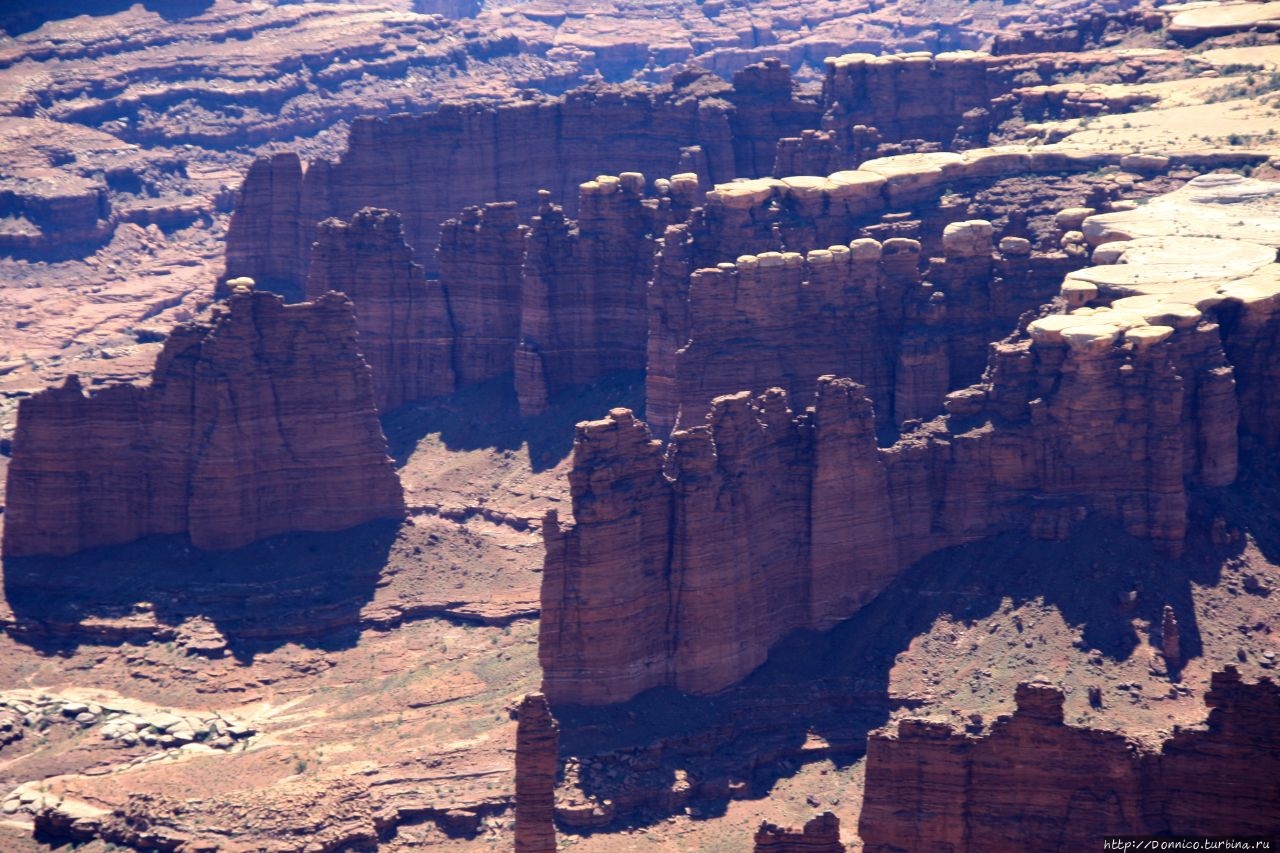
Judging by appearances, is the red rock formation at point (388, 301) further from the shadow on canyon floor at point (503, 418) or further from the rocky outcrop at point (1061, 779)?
the rocky outcrop at point (1061, 779)

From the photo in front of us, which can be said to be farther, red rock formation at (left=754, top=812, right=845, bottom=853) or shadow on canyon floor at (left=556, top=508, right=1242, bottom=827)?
shadow on canyon floor at (left=556, top=508, right=1242, bottom=827)

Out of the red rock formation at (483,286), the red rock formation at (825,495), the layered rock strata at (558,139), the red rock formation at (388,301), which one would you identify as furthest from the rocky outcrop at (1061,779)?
→ the layered rock strata at (558,139)

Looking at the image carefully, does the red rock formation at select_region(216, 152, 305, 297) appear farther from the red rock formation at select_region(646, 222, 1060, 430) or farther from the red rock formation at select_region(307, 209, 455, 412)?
the red rock formation at select_region(646, 222, 1060, 430)

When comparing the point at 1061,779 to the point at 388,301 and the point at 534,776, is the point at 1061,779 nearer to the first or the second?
the point at 534,776

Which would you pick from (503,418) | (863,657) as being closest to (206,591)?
(503,418)

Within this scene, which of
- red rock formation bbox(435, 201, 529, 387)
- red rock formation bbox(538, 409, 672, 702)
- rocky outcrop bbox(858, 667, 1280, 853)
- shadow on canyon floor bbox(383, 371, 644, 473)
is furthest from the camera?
red rock formation bbox(435, 201, 529, 387)

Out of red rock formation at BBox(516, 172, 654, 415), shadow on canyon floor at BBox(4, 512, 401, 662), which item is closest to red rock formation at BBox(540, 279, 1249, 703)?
shadow on canyon floor at BBox(4, 512, 401, 662)

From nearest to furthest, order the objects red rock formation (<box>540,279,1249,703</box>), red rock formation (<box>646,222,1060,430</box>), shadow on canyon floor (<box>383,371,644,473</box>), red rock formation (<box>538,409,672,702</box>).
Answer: red rock formation (<box>538,409,672,702</box>), red rock formation (<box>540,279,1249,703</box>), red rock formation (<box>646,222,1060,430</box>), shadow on canyon floor (<box>383,371,644,473</box>)
